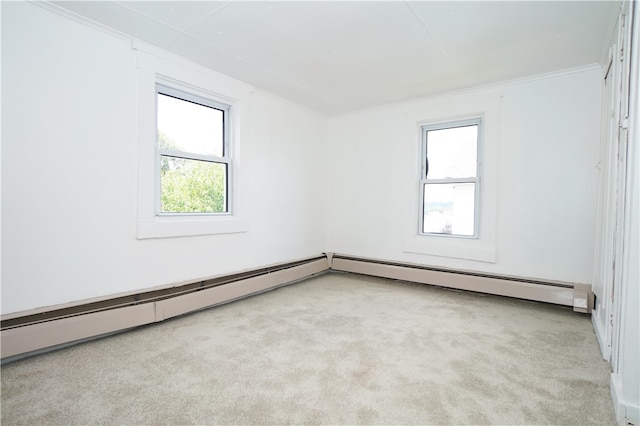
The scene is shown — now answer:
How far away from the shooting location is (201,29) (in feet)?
8.14

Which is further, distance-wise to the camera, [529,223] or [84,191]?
[529,223]

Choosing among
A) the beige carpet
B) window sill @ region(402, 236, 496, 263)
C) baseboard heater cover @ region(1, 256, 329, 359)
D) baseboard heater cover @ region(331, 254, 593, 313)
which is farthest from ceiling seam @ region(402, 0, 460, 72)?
baseboard heater cover @ region(1, 256, 329, 359)

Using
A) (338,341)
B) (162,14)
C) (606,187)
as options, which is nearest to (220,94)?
(162,14)

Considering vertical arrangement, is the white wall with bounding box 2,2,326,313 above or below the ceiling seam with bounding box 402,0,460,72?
below

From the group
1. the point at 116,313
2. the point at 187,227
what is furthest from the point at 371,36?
the point at 116,313

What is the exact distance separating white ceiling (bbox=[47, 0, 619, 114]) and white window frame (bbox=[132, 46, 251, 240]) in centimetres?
14

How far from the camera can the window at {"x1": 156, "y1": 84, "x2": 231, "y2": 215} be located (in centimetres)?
294

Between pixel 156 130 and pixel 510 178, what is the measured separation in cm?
371

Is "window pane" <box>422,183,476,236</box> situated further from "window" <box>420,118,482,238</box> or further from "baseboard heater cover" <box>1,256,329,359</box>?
"baseboard heater cover" <box>1,256,329,359</box>

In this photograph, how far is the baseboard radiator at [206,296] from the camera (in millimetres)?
2064

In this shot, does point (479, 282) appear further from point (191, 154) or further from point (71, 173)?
point (71, 173)

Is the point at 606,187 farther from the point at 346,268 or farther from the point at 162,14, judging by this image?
the point at 162,14

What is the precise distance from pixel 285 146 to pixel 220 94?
1.11 metres

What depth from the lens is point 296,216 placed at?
172 inches
